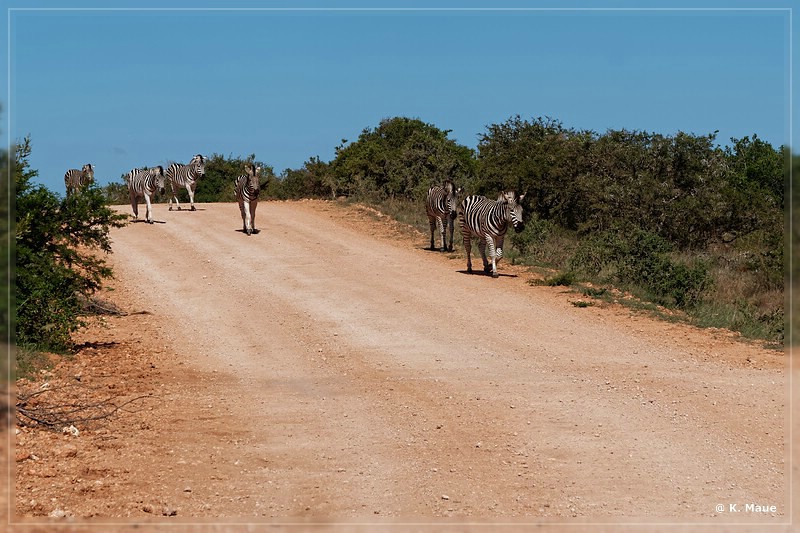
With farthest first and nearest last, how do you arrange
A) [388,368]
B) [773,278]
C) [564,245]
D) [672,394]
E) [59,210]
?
[564,245] < [773,278] < [59,210] < [388,368] < [672,394]

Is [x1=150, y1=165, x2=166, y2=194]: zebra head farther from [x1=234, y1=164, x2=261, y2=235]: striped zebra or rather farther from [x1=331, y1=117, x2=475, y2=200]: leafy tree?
[x1=331, y1=117, x2=475, y2=200]: leafy tree

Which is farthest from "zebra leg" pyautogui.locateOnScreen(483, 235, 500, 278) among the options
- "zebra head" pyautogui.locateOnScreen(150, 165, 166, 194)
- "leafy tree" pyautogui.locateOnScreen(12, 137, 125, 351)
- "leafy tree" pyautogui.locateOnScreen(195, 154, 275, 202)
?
"leafy tree" pyautogui.locateOnScreen(195, 154, 275, 202)

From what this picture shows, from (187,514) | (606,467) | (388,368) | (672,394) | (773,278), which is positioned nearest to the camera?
(187,514)

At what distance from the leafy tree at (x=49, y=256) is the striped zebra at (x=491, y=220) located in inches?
346

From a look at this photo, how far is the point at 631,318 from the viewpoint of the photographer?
A: 1709 centimetres

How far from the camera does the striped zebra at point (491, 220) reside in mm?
21328

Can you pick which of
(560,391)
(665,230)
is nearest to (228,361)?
(560,391)

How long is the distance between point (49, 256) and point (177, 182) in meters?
22.1

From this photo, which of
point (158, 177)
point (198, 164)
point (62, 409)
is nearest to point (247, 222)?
point (158, 177)

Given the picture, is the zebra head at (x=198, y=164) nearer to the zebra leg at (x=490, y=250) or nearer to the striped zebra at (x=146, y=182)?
the striped zebra at (x=146, y=182)

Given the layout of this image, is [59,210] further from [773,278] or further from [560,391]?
[773,278]

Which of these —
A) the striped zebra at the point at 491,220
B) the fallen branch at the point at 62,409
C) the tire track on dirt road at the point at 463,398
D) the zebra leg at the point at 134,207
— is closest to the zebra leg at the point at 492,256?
the striped zebra at the point at 491,220

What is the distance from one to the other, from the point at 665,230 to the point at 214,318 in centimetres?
1388

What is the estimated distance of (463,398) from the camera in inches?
454
